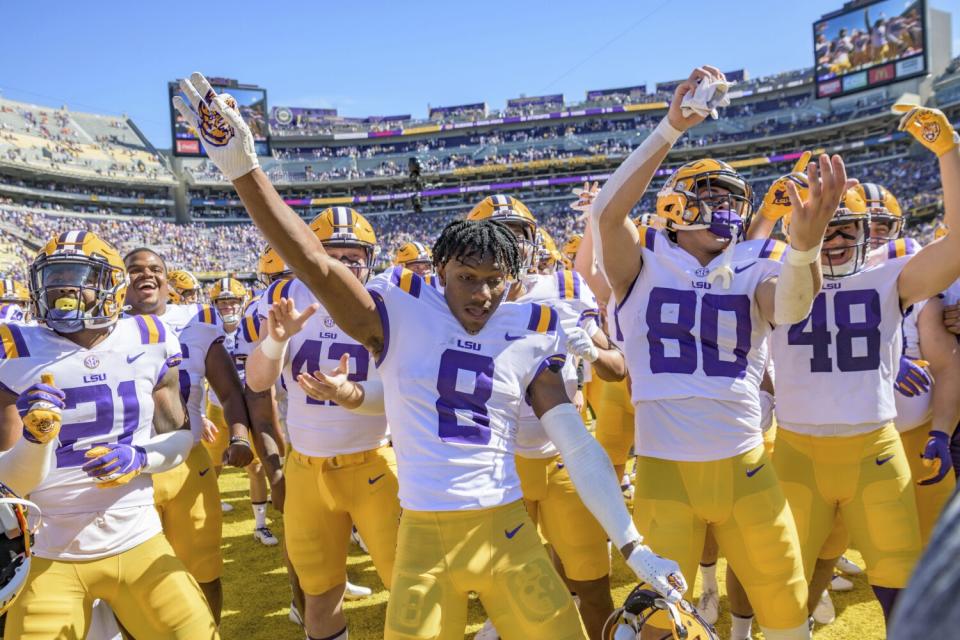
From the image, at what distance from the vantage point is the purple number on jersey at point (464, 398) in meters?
2.28

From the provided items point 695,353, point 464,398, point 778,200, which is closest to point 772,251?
point 695,353

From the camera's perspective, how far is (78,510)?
262 centimetres

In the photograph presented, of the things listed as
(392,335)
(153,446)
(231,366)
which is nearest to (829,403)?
(392,335)

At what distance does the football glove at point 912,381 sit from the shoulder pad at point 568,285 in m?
1.84

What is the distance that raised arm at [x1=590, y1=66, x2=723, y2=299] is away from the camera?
99.7 inches

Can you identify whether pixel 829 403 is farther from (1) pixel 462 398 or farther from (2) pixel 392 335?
(2) pixel 392 335

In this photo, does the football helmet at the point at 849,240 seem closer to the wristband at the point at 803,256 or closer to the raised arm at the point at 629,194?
the wristband at the point at 803,256

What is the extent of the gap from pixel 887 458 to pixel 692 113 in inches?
70.5

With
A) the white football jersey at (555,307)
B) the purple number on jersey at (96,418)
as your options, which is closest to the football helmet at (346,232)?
the white football jersey at (555,307)

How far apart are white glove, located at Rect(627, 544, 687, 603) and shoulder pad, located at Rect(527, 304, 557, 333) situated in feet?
2.76

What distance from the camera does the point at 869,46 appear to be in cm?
3497

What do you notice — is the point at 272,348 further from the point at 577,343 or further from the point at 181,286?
the point at 181,286

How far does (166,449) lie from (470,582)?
151cm

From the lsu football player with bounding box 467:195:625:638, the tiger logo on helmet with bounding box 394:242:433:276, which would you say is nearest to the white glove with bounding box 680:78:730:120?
the lsu football player with bounding box 467:195:625:638
